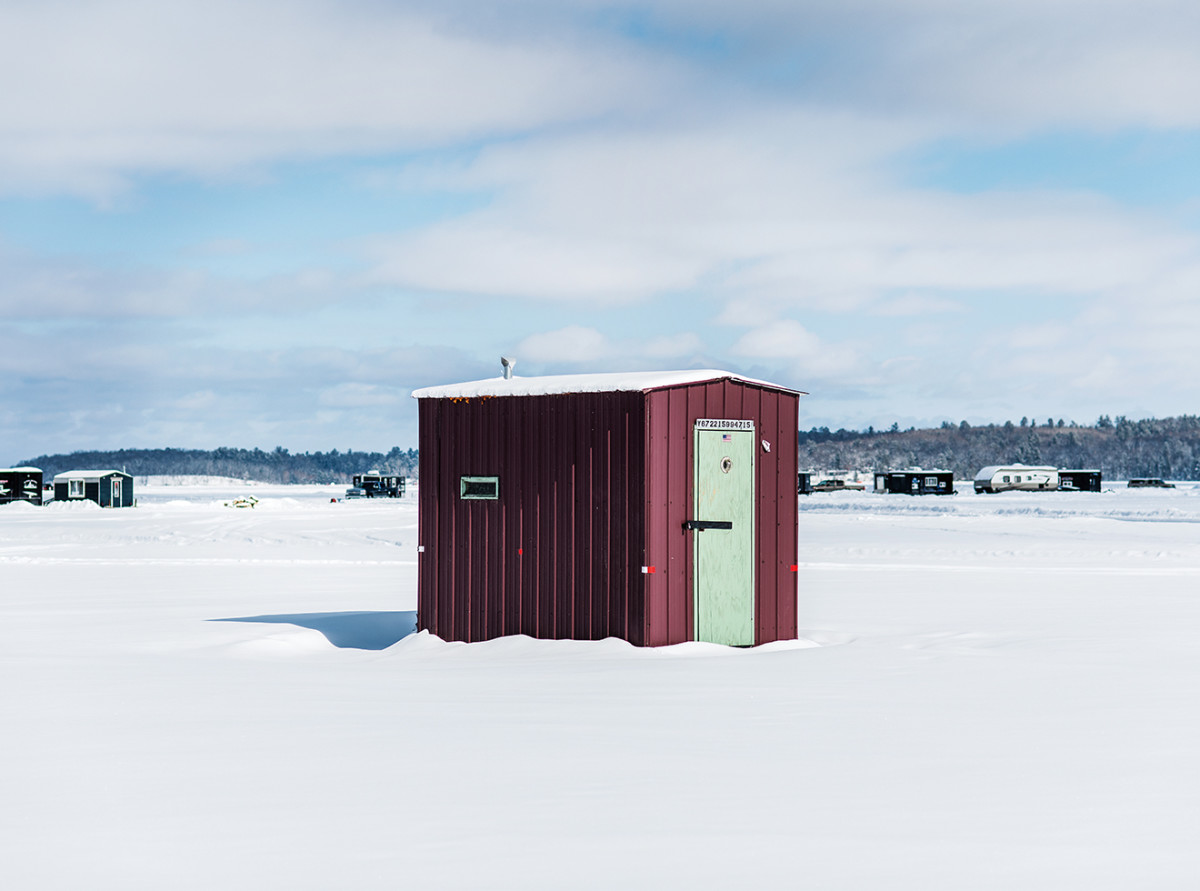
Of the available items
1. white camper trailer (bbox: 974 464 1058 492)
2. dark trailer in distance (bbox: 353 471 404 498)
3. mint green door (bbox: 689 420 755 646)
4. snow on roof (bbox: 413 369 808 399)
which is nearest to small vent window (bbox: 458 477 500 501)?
snow on roof (bbox: 413 369 808 399)

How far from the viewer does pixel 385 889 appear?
15.4 ft

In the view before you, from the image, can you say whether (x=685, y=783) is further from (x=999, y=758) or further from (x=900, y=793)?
(x=999, y=758)

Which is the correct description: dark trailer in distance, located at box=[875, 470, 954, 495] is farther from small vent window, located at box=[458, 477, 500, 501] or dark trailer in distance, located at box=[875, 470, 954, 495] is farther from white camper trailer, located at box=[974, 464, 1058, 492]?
small vent window, located at box=[458, 477, 500, 501]

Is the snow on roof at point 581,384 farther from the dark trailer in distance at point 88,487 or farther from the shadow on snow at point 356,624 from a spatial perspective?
the dark trailer in distance at point 88,487

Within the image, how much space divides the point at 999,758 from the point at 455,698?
4.07 m

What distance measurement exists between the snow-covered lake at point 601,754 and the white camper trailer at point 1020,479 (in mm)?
85271

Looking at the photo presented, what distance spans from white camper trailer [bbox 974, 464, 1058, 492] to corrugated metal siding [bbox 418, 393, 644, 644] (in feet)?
296

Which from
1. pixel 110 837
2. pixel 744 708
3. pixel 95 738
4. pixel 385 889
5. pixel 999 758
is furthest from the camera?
pixel 744 708

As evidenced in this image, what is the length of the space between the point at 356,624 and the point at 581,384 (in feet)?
15.3

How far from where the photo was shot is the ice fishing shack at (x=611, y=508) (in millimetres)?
11820

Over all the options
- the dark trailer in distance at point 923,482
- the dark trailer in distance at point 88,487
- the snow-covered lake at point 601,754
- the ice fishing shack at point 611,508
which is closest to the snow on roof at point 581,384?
the ice fishing shack at point 611,508

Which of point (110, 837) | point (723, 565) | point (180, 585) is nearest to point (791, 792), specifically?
point (110, 837)

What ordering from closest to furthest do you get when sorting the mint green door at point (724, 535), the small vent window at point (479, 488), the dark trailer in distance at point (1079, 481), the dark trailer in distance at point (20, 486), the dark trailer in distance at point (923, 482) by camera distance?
1. the mint green door at point (724, 535)
2. the small vent window at point (479, 488)
3. the dark trailer in distance at point (20, 486)
4. the dark trailer in distance at point (923, 482)
5. the dark trailer in distance at point (1079, 481)

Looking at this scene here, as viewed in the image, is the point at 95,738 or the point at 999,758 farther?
the point at 95,738
